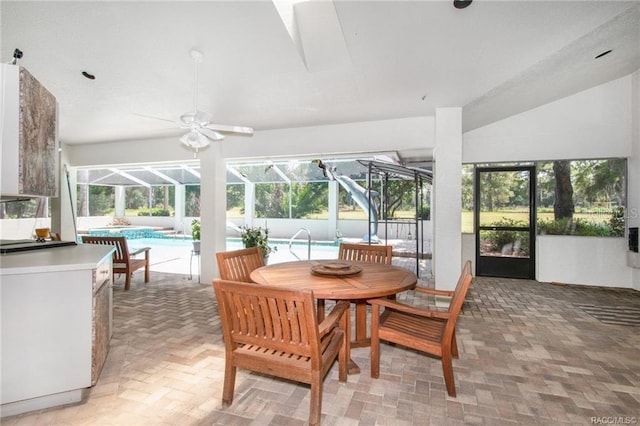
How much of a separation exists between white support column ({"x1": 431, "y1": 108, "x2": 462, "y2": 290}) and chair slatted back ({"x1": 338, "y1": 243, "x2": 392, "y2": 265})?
104cm

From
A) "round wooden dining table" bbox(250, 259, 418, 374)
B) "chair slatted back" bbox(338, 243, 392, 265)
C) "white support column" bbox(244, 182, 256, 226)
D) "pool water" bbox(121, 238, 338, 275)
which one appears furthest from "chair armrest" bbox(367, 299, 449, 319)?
"white support column" bbox(244, 182, 256, 226)

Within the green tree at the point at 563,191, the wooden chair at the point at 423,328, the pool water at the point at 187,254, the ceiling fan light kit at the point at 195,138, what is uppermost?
the ceiling fan light kit at the point at 195,138

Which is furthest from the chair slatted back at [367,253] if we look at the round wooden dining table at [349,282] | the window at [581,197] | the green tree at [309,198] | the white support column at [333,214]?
the green tree at [309,198]

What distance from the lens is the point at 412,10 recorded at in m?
2.14

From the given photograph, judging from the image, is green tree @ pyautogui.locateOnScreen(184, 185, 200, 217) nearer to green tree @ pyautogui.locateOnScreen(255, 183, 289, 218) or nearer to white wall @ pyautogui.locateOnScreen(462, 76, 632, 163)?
green tree @ pyautogui.locateOnScreen(255, 183, 289, 218)

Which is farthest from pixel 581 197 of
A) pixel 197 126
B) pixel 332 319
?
pixel 197 126

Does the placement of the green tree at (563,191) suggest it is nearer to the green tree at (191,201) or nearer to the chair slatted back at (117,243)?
the chair slatted back at (117,243)

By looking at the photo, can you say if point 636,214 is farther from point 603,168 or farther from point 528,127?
point 528,127

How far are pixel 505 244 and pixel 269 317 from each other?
17.8 feet

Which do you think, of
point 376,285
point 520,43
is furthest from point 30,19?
point 520,43

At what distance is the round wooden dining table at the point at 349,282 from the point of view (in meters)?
1.99

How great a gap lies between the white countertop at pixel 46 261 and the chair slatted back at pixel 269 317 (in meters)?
1.05

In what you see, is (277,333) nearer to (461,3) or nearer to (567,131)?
(461,3)

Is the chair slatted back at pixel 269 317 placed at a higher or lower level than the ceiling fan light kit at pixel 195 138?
lower
